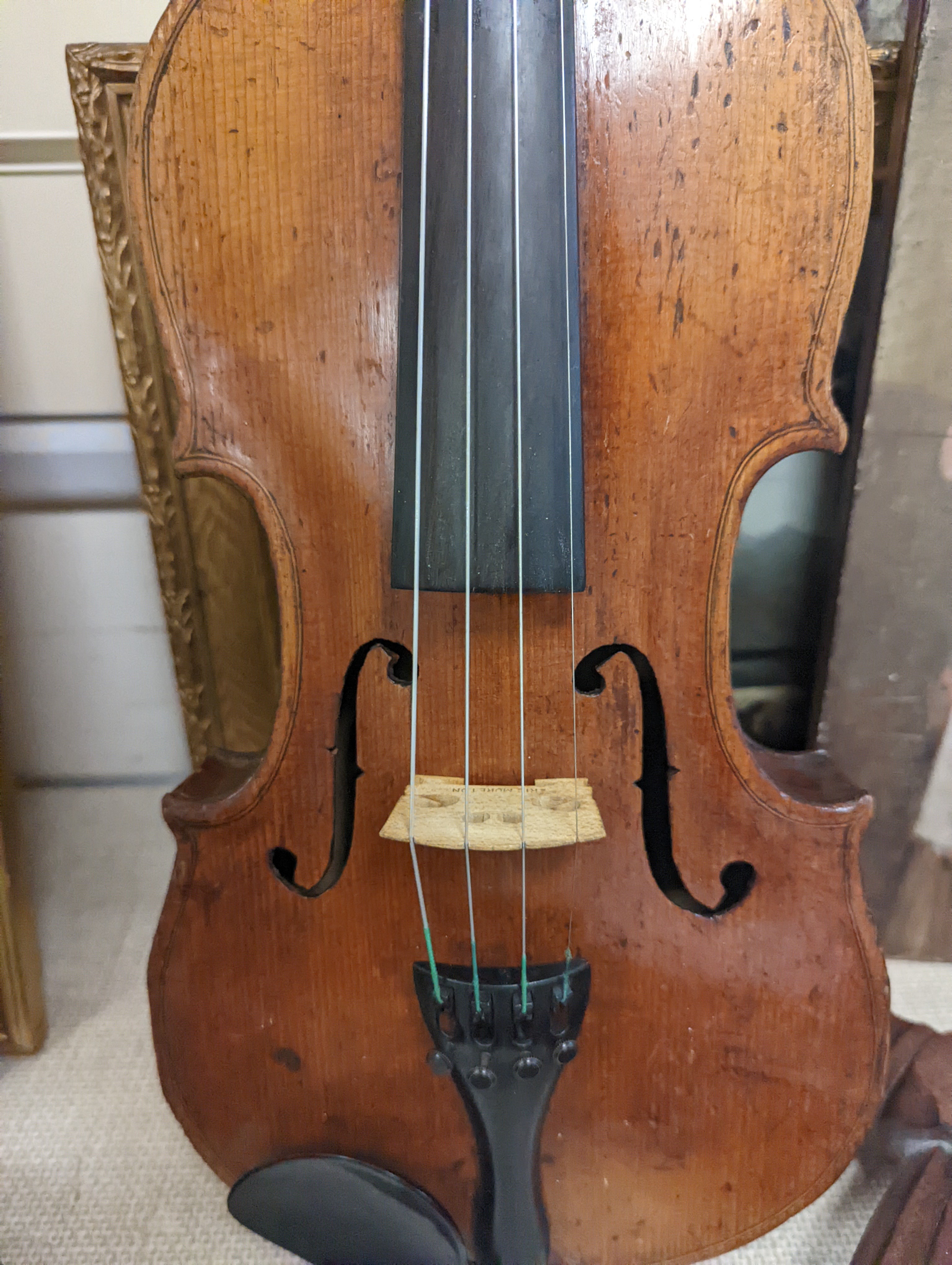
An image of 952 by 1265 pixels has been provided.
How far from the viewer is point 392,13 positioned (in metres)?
0.56

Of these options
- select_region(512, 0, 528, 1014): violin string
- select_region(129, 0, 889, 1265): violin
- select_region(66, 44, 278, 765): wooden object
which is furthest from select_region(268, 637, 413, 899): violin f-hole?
select_region(66, 44, 278, 765): wooden object

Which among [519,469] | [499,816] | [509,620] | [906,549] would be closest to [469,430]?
[519,469]

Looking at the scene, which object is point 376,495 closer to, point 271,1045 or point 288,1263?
point 271,1045

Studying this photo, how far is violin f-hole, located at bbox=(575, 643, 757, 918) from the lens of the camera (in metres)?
0.65

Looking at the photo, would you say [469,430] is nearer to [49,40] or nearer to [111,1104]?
[49,40]

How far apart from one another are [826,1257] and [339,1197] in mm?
489

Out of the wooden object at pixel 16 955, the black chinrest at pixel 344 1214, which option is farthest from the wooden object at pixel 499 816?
the wooden object at pixel 16 955

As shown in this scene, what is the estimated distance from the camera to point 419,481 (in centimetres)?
58

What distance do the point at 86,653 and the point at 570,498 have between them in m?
0.86

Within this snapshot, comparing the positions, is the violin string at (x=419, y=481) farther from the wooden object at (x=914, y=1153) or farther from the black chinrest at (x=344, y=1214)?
the wooden object at (x=914, y=1153)

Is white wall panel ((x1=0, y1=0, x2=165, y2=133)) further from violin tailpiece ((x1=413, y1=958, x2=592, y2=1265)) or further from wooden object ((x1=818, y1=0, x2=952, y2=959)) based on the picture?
violin tailpiece ((x1=413, y1=958, x2=592, y2=1265))

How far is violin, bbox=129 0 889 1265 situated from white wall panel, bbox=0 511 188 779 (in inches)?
18.8

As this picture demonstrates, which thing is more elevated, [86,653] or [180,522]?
[180,522]

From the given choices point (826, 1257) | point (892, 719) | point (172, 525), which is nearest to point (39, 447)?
point (172, 525)
